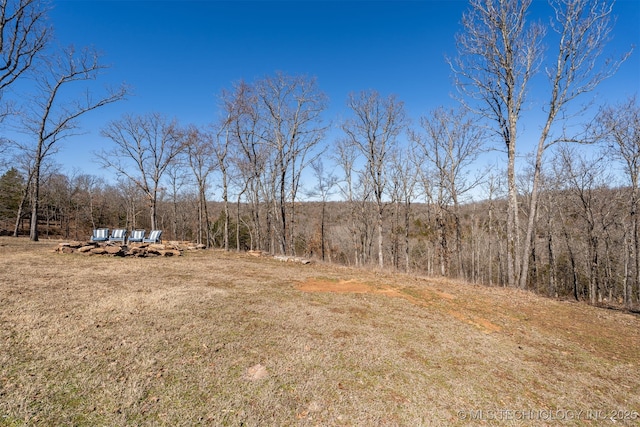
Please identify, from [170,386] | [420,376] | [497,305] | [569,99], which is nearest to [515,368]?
[420,376]

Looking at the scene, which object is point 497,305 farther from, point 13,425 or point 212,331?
point 13,425

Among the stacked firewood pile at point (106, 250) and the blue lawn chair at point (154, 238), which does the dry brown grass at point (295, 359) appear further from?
the blue lawn chair at point (154, 238)

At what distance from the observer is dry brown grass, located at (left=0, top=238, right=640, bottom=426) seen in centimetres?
234

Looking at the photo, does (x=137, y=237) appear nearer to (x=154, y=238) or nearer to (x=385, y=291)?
(x=154, y=238)

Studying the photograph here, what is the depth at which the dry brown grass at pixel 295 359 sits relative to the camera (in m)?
2.34

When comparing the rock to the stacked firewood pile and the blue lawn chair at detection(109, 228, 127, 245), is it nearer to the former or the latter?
the stacked firewood pile

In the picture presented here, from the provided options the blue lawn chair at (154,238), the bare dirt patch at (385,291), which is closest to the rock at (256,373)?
the bare dirt patch at (385,291)

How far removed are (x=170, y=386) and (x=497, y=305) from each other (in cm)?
657

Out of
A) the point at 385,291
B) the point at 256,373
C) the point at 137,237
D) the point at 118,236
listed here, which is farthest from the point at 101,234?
the point at 256,373

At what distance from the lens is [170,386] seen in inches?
101

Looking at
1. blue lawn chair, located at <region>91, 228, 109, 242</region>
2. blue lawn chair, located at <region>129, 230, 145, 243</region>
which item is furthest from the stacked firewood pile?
blue lawn chair, located at <region>129, 230, 145, 243</region>

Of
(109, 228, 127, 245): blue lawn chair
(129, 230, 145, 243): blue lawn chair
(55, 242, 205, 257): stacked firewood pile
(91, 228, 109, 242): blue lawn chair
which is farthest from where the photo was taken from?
(129, 230, 145, 243): blue lawn chair

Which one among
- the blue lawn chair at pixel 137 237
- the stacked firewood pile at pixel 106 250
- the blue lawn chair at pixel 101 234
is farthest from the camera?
the blue lawn chair at pixel 137 237

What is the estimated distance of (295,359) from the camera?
317cm
